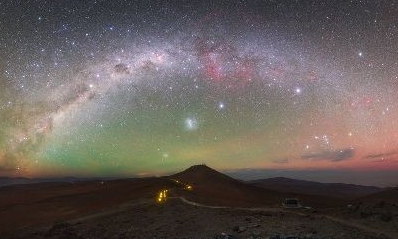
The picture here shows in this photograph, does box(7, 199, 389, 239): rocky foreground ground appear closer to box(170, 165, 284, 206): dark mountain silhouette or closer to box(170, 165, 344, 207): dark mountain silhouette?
box(170, 165, 344, 207): dark mountain silhouette

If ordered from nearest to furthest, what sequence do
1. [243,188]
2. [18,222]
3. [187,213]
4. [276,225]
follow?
1. [276,225]
2. [187,213]
3. [18,222]
4. [243,188]

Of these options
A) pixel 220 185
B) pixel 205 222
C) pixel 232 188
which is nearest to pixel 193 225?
pixel 205 222

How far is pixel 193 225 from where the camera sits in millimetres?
30500

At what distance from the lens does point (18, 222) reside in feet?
149

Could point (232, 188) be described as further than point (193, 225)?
Yes

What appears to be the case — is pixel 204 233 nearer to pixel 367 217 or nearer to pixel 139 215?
pixel 139 215

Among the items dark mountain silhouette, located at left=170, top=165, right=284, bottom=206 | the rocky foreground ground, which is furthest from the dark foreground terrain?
dark mountain silhouette, located at left=170, top=165, right=284, bottom=206

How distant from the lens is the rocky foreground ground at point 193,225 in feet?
86.0

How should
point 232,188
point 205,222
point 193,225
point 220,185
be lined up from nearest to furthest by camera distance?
point 193,225 < point 205,222 < point 232,188 < point 220,185

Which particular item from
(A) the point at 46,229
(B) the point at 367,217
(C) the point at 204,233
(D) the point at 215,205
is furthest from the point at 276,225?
(A) the point at 46,229

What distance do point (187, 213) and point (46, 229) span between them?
1485 centimetres

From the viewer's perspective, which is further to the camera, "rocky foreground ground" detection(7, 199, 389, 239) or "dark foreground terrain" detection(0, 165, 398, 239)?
"dark foreground terrain" detection(0, 165, 398, 239)

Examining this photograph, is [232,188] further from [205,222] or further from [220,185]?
[205,222]

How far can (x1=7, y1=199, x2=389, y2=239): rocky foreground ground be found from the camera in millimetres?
26219
